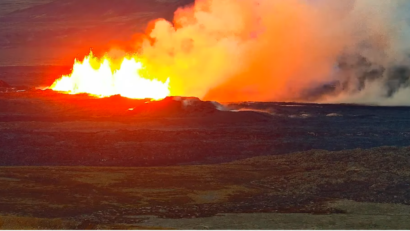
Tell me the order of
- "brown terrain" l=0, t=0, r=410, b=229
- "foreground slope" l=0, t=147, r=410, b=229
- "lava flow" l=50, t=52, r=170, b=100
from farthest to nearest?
1. "lava flow" l=50, t=52, r=170, b=100
2. "brown terrain" l=0, t=0, r=410, b=229
3. "foreground slope" l=0, t=147, r=410, b=229

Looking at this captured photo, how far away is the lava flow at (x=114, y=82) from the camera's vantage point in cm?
7125

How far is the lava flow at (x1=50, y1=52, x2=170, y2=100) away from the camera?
7125 centimetres

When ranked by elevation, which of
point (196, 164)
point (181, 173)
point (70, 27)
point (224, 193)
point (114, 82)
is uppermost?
point (70, 27)

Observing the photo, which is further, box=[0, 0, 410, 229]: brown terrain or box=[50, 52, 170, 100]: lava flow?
box=[50, 52, 170, 100]: lava flow

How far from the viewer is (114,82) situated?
74.5 metres

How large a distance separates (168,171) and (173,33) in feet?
113

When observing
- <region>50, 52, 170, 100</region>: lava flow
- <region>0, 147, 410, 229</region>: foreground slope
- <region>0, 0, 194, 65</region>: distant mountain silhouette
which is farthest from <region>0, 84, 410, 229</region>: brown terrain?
<region>0, 0, 194, 65</region>: distant mountain silhouette

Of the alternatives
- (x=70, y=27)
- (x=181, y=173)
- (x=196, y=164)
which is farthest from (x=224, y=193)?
(x=70, y=27)

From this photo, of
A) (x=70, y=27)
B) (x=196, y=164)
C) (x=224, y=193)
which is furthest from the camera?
(x=70, y=27)

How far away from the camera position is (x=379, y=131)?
54.2 meters

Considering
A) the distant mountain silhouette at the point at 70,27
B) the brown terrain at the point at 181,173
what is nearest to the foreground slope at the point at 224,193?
the brown terrain at the point at 181,173

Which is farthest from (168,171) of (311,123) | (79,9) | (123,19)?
(79,9)

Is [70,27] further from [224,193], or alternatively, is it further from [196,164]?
[224,193]

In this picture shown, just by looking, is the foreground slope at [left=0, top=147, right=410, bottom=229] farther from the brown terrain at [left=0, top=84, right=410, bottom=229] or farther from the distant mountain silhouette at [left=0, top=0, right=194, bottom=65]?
the distant mountain silhouette at [left=0, top=0, right=194, bottom=65]
